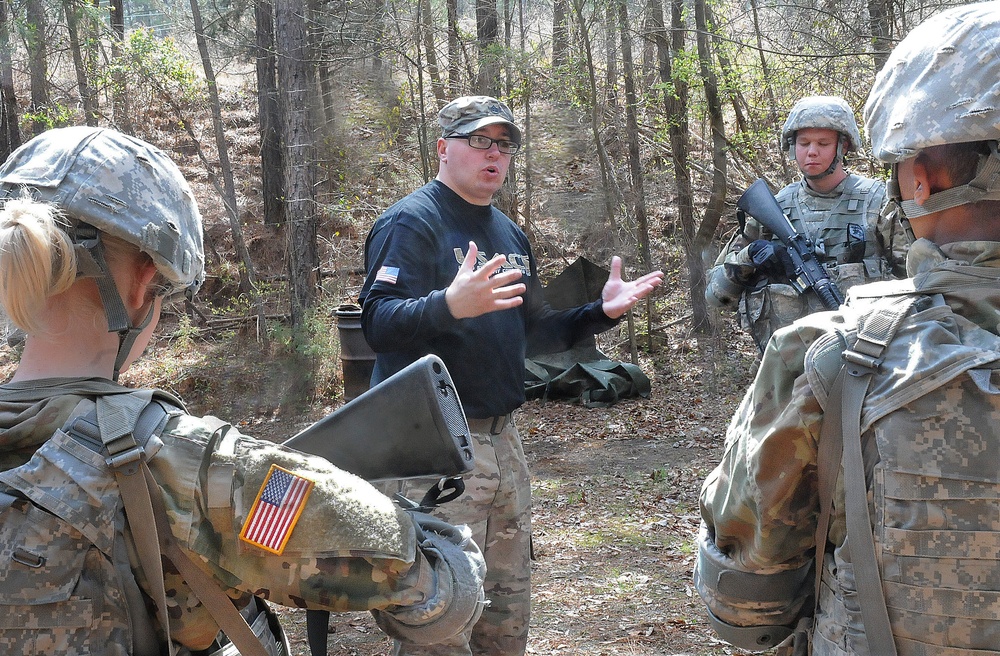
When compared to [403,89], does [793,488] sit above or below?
below

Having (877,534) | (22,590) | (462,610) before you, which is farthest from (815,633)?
(22,590)

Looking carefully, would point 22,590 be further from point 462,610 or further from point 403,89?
point 403,89

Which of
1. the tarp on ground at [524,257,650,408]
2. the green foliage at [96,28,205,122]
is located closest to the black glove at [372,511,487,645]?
the tarp on ground at [524,257,650,408]

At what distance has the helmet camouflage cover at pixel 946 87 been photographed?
1.52m

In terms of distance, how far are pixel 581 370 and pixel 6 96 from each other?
9.29 metres

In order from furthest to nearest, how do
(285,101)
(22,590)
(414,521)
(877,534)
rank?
(285,101) → (414,521) → (877,534) → (22,590)

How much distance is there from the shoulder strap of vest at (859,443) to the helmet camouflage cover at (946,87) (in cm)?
30

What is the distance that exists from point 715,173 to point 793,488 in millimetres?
9473

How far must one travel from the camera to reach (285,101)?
1001cm

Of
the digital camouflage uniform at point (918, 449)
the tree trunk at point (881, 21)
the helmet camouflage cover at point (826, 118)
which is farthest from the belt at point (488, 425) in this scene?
the tree trunk at point (881, 21)

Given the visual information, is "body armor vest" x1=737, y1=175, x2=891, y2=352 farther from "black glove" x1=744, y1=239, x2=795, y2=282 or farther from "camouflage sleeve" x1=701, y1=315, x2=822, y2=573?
"camouflage sleeve" x1=701, y1=315, x2=822, y2=573

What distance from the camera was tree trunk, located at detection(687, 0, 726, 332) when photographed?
1034 cm

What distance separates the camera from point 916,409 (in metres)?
1.48

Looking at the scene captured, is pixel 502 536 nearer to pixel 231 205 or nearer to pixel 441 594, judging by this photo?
pixel 441 594
